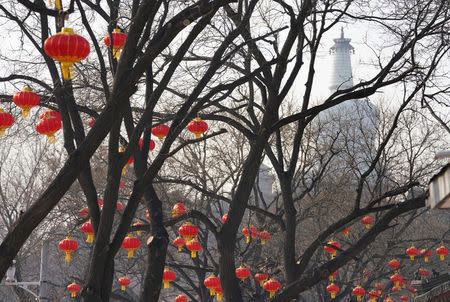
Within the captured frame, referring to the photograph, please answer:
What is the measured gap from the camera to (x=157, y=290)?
937 cm

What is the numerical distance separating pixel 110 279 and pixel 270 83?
444 cm

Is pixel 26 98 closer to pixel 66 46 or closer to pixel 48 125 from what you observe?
pixel 48 125

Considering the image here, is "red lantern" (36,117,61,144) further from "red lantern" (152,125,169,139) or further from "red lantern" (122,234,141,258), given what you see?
"red lantern" (122,234,141,258)

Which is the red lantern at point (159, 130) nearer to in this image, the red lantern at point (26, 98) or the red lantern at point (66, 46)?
the red lantern at point (26, 98)

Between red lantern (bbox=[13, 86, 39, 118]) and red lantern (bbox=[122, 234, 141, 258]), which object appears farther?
red lantern (bbox=[122, 234, 141, 258])

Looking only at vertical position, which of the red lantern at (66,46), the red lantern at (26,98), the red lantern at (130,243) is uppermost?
the red lantern at (26,98)

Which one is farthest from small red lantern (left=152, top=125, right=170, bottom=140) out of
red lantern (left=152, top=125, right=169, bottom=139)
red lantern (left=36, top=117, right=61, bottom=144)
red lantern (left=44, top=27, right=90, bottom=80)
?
red lantern (left=44, top=27, right=90, bottom=80)

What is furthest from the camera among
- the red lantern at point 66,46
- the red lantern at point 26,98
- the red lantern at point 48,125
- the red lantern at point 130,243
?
the red lantern at point 130,243

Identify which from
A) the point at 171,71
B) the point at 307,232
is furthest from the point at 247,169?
the point at 307,232

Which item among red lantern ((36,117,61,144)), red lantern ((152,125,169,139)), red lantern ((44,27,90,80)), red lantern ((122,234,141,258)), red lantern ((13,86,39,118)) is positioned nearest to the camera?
red lantern ((44,27,90,80))

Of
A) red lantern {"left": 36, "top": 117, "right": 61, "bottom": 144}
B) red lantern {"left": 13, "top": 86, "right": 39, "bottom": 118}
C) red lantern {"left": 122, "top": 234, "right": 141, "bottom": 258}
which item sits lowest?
red lantern {"left": 122, "top": 234, "right": 141, "bottom": 258}

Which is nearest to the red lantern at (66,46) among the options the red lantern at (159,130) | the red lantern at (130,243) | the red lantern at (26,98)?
the red lantern at (26,98)

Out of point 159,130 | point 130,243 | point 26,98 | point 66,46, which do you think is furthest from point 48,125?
point 130,243

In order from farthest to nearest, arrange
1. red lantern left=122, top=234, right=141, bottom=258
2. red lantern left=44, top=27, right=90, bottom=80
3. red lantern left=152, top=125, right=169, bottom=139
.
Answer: red lantern left=122, top=234, right=141, bottom=258, red lantern left=152, top=125, right=169, bottom=139, red lantern left=44, top=27, right=90, bottom=80
